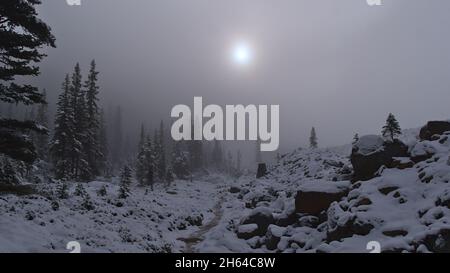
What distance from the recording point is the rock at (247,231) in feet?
65.3

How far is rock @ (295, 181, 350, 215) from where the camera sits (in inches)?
738

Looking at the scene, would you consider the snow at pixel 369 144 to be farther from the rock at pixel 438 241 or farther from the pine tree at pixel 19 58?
the pine tree at pixel 19 58

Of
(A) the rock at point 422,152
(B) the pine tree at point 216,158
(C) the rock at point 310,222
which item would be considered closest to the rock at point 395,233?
(C) the rock at point 310,222

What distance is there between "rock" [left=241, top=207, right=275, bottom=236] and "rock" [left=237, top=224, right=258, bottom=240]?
23 cm

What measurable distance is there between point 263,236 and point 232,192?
1280 inches

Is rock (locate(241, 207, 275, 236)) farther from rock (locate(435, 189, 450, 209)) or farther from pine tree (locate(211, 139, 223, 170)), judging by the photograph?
pine tree (locate(211, 139, 223, 170))

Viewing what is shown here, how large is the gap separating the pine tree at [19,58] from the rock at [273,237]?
40.6 feet

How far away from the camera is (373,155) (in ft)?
63.9

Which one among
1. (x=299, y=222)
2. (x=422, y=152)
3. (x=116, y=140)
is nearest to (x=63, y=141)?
(x=299, y=222)

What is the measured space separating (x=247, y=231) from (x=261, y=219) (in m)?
1.32

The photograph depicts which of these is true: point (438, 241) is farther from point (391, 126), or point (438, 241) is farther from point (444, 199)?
point (391, 126)

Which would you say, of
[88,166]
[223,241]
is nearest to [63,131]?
[88,166]
